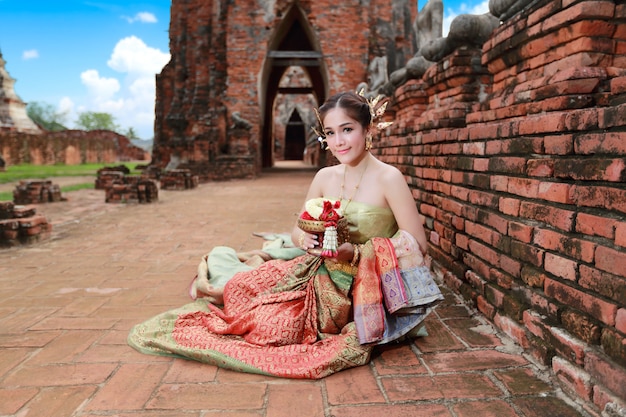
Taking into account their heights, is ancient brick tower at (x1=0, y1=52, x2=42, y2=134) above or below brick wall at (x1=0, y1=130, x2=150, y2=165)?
above

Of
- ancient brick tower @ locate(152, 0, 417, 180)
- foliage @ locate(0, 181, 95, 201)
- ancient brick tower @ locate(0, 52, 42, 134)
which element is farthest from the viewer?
ancient brick tower @ locate(0, 52, 42, 134)

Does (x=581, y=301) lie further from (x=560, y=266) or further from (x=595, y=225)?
(x=595, y=225)

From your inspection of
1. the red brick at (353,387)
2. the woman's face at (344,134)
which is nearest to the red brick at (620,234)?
the red brick at (353,387)

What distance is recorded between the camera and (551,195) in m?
1.83

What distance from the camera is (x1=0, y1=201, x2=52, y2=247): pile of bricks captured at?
4.32 m

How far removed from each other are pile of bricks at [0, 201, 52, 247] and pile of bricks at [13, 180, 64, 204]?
3.19 metres

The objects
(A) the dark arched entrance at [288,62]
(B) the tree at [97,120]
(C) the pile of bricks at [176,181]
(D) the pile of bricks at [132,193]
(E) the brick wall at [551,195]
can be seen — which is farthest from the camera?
(B) the tree at [97,120]

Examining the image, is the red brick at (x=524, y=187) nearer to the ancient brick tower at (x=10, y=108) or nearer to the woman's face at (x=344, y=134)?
the woman's face at (x=344, y=134)

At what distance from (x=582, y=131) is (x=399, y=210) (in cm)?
80

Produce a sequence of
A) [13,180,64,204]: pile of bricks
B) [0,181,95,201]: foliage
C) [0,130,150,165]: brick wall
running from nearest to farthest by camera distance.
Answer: [13,180,64,204]: pile of bricks, [0,181,95,201]: foliage, [0,130,150,165]: brick wall

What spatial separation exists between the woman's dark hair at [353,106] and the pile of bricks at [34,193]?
715cm

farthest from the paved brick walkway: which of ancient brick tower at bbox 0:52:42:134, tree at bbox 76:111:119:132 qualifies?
tree at bbox 76:111:119:132

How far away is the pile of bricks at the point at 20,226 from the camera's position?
4324mm

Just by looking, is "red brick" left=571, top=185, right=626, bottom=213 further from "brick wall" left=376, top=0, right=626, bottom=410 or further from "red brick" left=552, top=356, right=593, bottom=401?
"red brick" left=552, top=356, right=593, bottom=401
